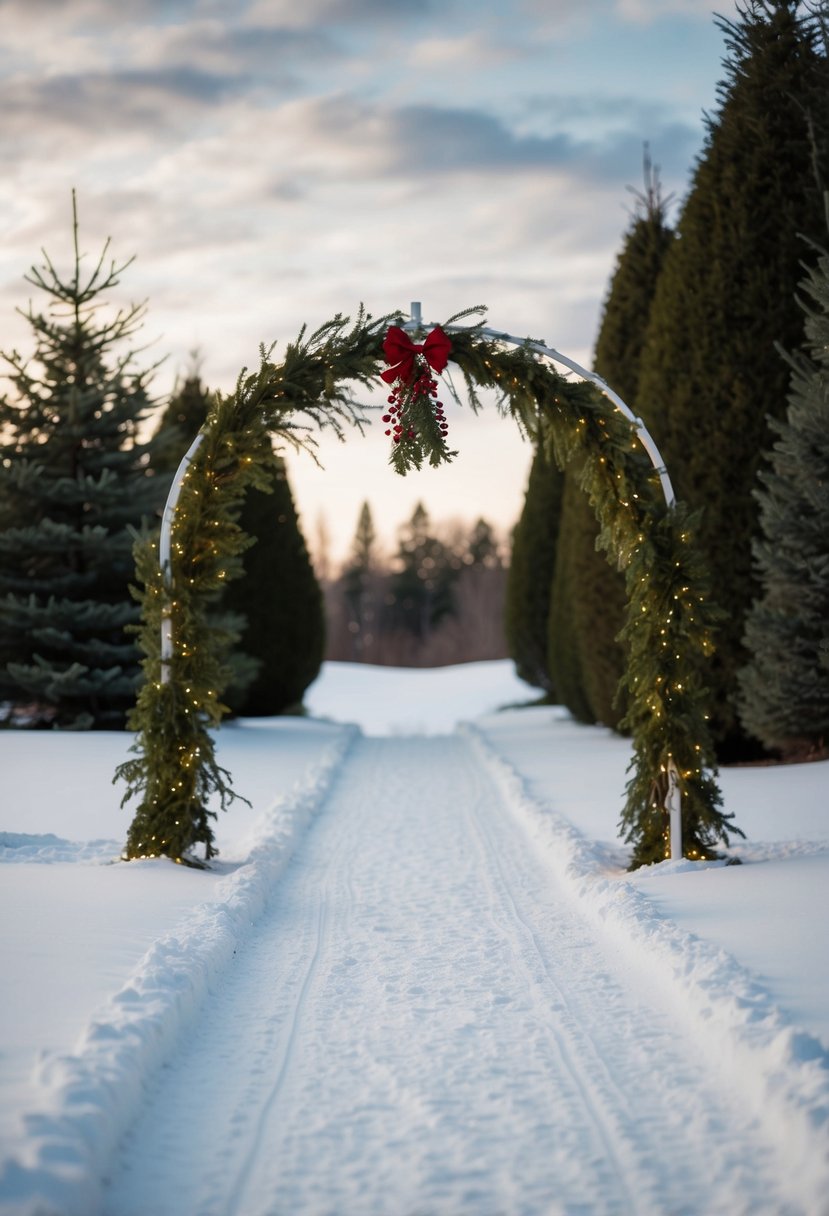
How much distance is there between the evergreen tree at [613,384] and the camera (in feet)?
44.4

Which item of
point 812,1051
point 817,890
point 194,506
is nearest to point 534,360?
point 194,506

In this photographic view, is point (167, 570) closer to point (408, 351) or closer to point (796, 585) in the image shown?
point (408, 351)

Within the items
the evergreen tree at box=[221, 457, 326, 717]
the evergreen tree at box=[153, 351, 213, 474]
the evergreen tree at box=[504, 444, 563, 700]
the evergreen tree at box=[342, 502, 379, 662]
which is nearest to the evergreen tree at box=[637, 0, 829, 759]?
the evergreen tree at box=[504, 444, 563, 700]

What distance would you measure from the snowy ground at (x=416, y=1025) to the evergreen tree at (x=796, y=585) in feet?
4.82

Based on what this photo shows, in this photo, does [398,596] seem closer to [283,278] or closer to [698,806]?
[283,278]

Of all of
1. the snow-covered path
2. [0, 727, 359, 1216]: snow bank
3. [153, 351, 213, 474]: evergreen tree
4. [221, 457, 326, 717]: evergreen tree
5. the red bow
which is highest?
[153, 351, 213, 474]: evergreen tree

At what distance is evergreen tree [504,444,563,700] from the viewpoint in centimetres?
1998

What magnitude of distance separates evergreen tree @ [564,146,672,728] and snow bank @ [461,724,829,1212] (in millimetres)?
6825

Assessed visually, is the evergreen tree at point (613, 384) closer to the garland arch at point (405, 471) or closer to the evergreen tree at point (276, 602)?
the evergreen tree at point (276, 602)

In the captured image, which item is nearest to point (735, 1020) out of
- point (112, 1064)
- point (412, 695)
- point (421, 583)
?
point (112, 1064)

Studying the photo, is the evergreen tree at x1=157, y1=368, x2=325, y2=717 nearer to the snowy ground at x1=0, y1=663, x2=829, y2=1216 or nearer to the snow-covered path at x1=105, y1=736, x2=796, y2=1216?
the snowy ground at x1=0, y1=663, x2=829, y2=1216

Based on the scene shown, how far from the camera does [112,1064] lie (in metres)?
3.62

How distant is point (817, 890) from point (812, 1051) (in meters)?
2.48

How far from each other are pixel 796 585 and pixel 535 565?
412 inches
